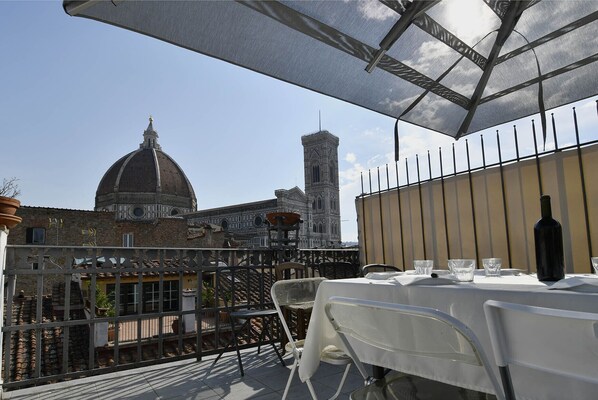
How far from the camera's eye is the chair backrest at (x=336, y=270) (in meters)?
3.40

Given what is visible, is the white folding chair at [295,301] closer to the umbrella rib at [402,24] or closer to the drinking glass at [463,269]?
the drinking glass at [463,269]

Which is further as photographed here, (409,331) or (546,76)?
(546,76)

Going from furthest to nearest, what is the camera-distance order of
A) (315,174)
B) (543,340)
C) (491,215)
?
1. (315,174)
2. (491,215)
3. (543,340)

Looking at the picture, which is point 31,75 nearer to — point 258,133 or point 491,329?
point 258,133

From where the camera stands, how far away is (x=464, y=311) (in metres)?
1.03

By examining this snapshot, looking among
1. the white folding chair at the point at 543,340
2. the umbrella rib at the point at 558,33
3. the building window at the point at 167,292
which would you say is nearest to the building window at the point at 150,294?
the building window at the point at 167,292

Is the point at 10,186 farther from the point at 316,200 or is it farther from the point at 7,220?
the point at 316,200

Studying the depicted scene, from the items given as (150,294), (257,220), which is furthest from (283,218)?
(257,220)

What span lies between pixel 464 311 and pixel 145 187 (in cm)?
5315

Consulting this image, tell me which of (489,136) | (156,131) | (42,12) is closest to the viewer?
(489,136)

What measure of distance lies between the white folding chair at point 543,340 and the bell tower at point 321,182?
56.3 m

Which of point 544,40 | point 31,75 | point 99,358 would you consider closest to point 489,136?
point 544,40

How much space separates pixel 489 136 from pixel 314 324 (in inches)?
86.6

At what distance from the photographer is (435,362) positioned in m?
1.03
